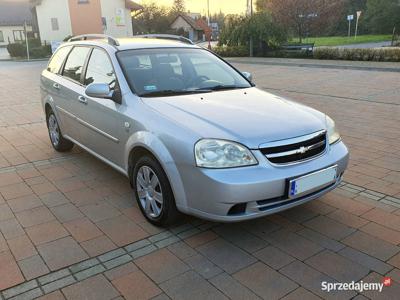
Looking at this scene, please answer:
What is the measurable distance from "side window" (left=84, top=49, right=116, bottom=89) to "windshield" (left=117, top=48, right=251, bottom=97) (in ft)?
0.57

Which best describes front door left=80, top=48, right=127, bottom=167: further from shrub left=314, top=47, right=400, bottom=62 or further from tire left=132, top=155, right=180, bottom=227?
shrub left=314, top=47, right=400, bottom=62

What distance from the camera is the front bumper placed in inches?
119

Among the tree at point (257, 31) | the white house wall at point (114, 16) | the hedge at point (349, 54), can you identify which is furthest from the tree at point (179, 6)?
the hedge at point (349, 54)

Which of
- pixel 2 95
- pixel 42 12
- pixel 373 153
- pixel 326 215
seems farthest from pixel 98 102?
pixel 42 12

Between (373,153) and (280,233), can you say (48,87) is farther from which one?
(373,153)

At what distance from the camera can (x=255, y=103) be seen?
3.88 m

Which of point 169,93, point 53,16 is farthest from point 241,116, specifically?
point 53,16

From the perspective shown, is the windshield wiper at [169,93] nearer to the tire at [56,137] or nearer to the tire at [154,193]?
the tire at [154,193]

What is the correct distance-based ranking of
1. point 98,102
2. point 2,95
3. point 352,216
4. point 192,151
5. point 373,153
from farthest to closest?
1. point 2,95
2. point 373,153
3. point 98,102
4. point 352,216
5. point 192,151

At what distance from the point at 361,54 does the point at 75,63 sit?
15711 mm

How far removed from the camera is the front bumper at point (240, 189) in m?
3.03

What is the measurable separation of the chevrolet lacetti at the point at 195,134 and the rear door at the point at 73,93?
3 cm

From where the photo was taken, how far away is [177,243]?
3.44 m

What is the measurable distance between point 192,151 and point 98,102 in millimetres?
1646
